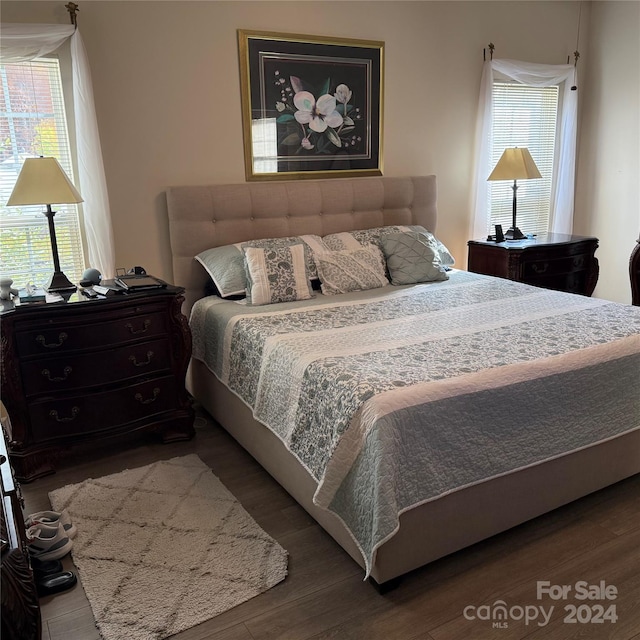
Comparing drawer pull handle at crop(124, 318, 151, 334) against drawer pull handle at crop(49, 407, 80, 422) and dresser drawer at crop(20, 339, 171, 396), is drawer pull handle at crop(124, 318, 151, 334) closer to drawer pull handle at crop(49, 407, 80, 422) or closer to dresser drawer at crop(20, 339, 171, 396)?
dresser drawer at crop(20, 339, 171, 396)

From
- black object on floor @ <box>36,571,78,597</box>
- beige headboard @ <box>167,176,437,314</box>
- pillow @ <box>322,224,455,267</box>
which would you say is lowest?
black object on floor @ <box>36,571,78,597</box>

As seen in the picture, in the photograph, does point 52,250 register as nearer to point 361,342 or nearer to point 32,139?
point 32,139

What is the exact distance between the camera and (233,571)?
204 cm

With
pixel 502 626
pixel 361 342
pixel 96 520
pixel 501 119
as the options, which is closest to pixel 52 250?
pixel 96 520

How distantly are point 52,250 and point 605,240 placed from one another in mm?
4283

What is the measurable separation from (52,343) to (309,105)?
7.01 feet

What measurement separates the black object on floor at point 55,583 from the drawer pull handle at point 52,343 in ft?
3.39

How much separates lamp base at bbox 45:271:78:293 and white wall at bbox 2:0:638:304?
1.51ft

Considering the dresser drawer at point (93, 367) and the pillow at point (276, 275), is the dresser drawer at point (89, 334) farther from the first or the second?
the pillow at point (276, 275)

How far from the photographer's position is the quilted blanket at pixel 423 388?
6.05 feet

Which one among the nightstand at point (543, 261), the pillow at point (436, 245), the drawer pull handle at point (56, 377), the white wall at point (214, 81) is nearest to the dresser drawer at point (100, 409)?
the drawer pull handle at point (56, 377)

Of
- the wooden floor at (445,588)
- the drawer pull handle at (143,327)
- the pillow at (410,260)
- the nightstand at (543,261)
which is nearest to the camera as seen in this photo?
the wooden floor at (445,588)

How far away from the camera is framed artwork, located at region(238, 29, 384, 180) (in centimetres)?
348

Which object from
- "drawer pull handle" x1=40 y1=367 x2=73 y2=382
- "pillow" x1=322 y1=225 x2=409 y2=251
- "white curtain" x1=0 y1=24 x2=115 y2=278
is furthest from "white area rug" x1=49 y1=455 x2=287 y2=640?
"pillow" x1=322 y1=225 x2=409 y2=251
